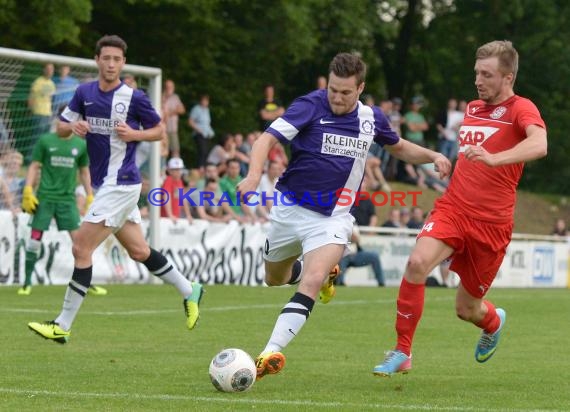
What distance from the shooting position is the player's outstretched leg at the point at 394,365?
827 centimetres

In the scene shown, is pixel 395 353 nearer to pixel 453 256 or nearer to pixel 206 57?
pixel 453 256

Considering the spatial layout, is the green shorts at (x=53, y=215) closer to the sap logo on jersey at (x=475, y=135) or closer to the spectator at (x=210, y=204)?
the spectator at (x=210, y=204)

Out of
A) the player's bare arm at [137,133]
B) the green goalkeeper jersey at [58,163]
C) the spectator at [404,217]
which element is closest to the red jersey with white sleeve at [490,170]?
the player's bare arm at [137,133]

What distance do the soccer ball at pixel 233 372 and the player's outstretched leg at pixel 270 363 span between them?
44mm

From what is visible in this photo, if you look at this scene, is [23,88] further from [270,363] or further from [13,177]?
[270,363]

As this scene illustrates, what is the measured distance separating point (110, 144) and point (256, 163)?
306cm

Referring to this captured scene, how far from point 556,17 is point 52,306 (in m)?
25.9

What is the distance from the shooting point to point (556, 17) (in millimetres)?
36969

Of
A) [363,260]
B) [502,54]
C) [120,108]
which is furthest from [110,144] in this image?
[363,260]

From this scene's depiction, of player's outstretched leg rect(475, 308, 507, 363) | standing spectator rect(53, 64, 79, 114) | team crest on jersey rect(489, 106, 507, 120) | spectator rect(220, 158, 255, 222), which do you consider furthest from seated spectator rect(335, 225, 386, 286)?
team crest on jersey rect(489, 106, 507, 120)

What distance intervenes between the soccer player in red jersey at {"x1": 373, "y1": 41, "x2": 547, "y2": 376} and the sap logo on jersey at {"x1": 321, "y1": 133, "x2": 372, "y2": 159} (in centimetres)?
67

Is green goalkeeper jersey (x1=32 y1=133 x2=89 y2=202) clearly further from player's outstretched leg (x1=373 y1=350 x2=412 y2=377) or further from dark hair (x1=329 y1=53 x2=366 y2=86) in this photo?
player's outstretched leg (x1=373 y1=350 x2=412 y2=377)

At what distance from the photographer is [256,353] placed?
10.1 m

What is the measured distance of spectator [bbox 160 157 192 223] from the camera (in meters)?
20.4
